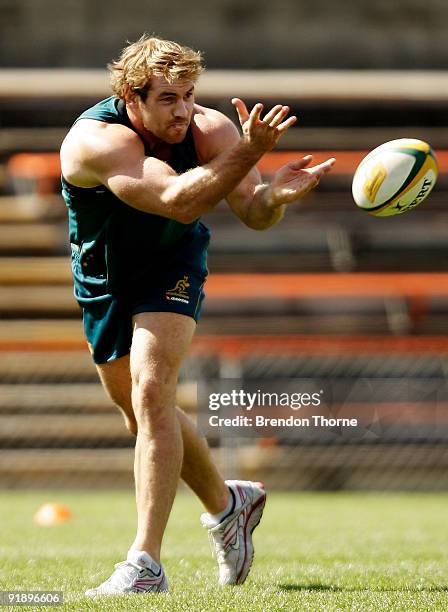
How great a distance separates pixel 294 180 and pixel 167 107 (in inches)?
17.7

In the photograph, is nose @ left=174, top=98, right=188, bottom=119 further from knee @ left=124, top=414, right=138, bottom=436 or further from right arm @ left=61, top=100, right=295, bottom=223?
knee @ left=124, top=414, right=138, bottom=436

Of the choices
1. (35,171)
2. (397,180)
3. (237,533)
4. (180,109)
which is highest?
(180,109)

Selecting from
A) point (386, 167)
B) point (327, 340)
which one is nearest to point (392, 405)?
point (327, 340)

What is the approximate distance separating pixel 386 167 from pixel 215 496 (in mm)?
1263

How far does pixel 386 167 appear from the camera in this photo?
13.1ft

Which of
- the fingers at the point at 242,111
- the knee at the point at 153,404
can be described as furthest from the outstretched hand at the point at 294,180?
the knee at the point at 153,404

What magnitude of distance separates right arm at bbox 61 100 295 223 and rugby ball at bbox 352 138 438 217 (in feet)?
2.33

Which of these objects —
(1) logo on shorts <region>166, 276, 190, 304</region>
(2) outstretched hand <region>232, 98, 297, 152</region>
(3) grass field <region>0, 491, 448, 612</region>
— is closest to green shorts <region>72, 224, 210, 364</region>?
(1) logo on shorts <region>166, 276, 190, 304</region>

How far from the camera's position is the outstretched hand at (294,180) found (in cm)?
354

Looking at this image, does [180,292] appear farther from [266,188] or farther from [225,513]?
[225,513]

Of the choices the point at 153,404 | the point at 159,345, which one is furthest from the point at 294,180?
the point at 153,404

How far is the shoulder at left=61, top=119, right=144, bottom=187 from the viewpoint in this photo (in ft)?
11.5

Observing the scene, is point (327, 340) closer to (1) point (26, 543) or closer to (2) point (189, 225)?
(1) point (26, 543)

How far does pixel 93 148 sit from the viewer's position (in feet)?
11.5
